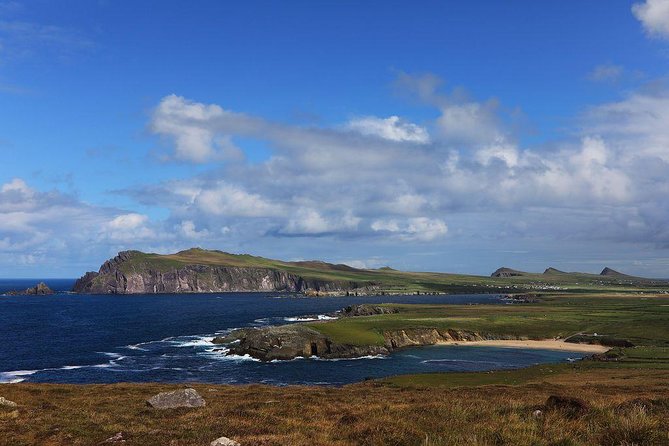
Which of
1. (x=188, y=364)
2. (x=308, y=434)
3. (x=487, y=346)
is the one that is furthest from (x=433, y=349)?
(x=308, y=434)

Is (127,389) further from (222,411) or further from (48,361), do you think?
(48,361)

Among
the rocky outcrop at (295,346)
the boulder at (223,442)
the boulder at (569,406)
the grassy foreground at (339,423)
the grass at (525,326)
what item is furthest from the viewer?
the grass at (525,326)

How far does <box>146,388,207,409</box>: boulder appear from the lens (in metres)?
32.2

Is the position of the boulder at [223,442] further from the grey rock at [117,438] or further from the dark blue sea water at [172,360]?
the dark blue sea water at [172,360]

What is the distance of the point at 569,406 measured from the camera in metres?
20.4

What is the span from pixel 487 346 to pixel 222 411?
101 metres

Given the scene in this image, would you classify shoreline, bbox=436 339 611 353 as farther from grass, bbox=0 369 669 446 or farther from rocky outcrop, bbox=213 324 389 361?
grass, bbox=0 369 669 446

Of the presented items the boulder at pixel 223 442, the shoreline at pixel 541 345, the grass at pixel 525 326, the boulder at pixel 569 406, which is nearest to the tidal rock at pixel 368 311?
the grass at pixel 525 326

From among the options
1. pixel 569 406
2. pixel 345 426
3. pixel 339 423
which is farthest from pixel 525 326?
pixel 345 426

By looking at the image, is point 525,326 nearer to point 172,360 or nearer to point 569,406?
point 172,360

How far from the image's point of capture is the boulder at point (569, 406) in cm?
1933

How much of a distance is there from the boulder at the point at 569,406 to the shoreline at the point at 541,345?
100352 millimetres

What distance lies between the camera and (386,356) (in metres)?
105

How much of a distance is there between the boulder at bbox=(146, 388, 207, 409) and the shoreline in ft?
320
